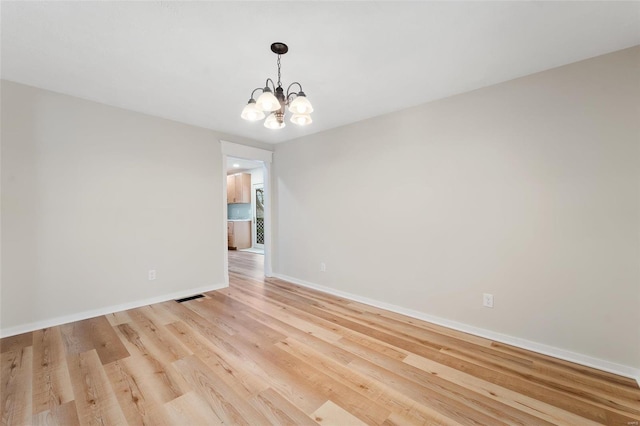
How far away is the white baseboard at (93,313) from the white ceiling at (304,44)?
7.72ft

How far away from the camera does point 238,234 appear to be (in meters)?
8.03

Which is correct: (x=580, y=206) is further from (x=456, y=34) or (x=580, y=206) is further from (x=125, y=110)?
(x=125, y=110)

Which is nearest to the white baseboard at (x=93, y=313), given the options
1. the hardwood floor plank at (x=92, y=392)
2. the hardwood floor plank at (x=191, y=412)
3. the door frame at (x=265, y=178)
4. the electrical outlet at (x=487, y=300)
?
the door frame at (x=265, y=178)

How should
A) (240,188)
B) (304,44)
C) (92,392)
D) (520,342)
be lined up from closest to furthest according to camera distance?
(92,392) → (304,44) → (520,342) → (240,188)

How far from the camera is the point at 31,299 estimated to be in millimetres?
2549

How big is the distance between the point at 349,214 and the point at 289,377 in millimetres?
2169

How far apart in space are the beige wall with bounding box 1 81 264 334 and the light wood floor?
1.39 feet

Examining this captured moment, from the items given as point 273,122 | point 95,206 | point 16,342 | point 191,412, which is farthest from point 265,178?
point 191,412

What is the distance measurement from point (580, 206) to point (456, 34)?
1.66m

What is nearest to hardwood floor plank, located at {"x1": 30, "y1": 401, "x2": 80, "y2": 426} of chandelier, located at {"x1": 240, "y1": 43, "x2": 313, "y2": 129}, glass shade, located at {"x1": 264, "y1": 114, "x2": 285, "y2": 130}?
chandelier, located at {"x1": 240, "y1": 43, "x2": 313, "y2": 129}

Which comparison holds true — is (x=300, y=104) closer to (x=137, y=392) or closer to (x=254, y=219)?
(x=137, y=392)

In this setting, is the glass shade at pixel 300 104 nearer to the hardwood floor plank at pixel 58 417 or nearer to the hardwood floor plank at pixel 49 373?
the hardwood floor plank at pixel 58 417

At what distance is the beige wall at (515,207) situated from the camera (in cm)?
194

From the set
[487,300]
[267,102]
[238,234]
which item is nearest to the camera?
[267,102]
